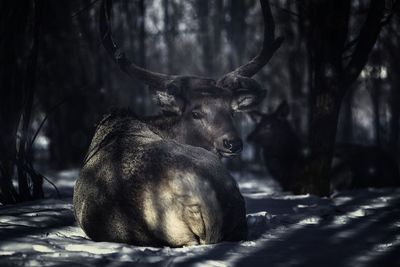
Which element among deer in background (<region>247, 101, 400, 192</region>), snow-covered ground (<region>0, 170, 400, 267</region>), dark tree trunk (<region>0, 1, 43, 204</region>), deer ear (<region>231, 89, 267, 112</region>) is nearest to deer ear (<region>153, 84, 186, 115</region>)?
deer ear (<region>231, 89, 267, 112</region>)

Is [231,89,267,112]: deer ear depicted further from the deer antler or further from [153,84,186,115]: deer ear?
[153,84,186,115]: deer ear

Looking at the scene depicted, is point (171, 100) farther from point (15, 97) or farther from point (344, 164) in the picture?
point (344, 164)

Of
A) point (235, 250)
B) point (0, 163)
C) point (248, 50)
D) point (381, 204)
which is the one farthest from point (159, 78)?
point (248, 50)

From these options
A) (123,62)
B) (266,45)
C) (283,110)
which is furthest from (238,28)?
(123,62)

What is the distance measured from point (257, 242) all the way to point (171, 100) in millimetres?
2610

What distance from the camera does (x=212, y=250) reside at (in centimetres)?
356

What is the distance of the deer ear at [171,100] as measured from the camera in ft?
19.6

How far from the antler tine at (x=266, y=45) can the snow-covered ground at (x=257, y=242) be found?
192 centimetres

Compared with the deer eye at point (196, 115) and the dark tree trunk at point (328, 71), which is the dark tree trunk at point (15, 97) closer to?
the deer eye at point (196, 115)

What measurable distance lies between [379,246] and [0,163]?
15.3 ft

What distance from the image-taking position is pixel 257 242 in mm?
4043

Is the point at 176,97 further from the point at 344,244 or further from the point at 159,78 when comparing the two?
the point at 344,244

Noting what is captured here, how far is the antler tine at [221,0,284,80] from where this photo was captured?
20.0 feet

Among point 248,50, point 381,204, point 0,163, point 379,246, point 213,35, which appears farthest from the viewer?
point 213,35
